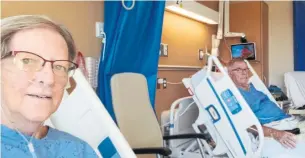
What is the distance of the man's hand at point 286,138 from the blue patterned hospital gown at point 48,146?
1.56 meters

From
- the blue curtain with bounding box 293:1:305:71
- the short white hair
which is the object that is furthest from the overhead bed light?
the short white hair

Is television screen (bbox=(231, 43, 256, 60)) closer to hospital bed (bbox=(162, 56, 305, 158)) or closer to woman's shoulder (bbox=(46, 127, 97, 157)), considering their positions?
hospital bed (bbox=(162, 56, 305, 158))

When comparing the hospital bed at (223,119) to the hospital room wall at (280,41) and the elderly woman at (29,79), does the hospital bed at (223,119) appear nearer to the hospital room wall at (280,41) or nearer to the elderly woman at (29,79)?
the elderly woman at (29,79)

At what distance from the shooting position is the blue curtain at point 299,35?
448 centimetres

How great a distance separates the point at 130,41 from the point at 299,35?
316 centimetres

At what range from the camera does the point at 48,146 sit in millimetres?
1080

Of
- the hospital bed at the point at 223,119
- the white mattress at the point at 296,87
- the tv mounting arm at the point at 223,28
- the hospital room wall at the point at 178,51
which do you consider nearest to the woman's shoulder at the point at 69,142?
the hospital bed at the point at 223,119

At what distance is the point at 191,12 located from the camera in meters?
3.23

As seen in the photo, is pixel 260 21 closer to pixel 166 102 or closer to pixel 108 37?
pixel 166 102

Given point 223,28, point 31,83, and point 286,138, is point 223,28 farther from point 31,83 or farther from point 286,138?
point 31,83

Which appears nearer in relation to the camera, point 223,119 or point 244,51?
point 223,119

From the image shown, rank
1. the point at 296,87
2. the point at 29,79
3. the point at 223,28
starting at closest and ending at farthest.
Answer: the point at 29,79
the point at 296,87
the point at 223,28

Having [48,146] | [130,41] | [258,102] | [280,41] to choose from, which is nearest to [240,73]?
[258,102]

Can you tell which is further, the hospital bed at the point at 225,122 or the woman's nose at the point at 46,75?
the hospital bed at the point at 225,122
